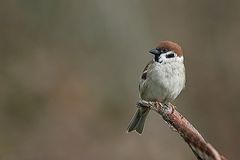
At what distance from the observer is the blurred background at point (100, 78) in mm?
8883

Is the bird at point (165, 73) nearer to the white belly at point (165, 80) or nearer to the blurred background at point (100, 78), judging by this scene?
the white belly at point (165, 80)

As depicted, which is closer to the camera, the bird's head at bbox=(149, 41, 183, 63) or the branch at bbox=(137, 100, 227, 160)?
the branch at bbox=(137, 100, 227, 160)

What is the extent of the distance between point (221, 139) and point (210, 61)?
54.2 inches

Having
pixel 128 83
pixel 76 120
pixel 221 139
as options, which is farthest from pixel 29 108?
pixel 221 139

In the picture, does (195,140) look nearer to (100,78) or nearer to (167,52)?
(167,52)

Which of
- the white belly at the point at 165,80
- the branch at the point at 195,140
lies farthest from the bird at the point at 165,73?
the branch at the point at 195,140

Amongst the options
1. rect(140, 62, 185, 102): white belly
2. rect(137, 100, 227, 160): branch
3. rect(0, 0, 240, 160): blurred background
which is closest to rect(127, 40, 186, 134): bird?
rect(140, 62, 185, 102): white belly

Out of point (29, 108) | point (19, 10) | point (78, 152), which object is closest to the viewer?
point (78, 152)

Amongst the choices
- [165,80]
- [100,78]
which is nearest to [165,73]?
[165,80]

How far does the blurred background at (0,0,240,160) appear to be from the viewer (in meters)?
8.88

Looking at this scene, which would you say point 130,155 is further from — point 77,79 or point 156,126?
point 77,79

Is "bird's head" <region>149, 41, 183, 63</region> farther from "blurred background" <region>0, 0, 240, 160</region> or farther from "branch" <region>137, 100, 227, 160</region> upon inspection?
"blurred background" <region>0, 0, 240, 160</region>

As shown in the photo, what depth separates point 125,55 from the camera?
383 inches

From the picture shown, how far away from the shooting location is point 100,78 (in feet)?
34.1
